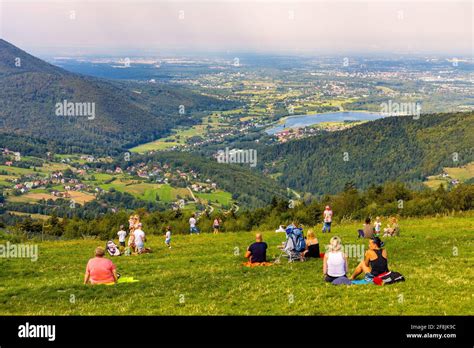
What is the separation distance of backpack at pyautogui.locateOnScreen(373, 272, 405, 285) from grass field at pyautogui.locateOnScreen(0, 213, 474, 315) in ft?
1.10

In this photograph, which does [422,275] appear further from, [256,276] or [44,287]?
[44,287]

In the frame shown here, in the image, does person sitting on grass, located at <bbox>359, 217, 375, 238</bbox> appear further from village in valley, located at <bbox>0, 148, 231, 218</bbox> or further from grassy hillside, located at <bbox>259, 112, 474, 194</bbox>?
grassy hillside, located at <bbox>259, 112, 474, 194</bbox>

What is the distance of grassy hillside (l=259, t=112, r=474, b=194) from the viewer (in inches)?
6447

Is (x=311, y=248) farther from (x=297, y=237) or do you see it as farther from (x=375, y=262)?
(x=375, y=262)

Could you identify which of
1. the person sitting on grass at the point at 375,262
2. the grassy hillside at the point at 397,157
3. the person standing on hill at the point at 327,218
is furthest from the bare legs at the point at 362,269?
the grassy hillside at the point at 397,157

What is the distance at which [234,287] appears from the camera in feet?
54.2

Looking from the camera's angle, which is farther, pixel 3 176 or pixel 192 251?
pixel 3 176

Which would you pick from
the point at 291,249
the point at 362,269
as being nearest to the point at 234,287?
the point at 362,269

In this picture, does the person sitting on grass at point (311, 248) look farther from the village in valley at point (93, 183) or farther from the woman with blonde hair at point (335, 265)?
the village in valley at point (93, 183)

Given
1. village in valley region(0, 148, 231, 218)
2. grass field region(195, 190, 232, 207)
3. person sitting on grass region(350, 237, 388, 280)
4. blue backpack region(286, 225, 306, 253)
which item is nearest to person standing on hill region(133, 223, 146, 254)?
blue backpack region(286, 225, 306, 253)
